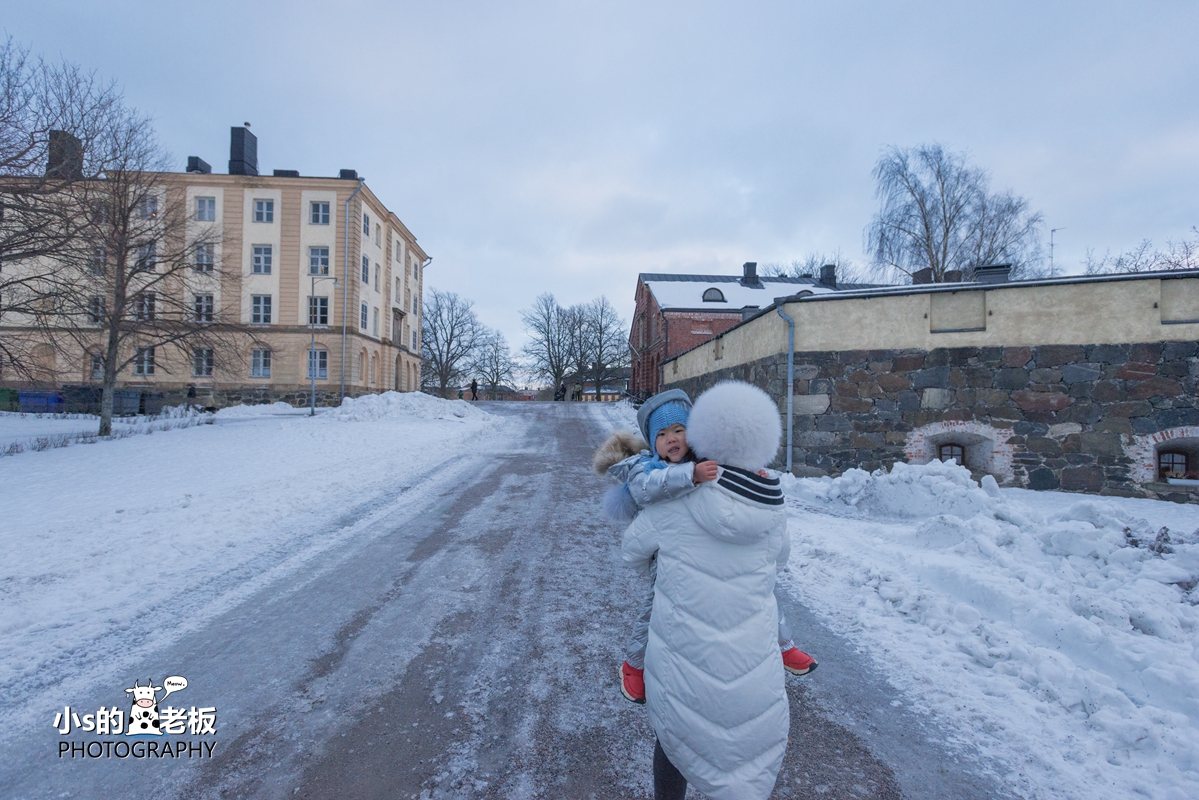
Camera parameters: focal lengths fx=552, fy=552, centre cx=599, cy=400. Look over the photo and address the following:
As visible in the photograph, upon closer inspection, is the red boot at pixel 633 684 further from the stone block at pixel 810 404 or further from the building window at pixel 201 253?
the building window at pixel 201 253

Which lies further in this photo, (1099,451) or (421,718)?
(1099,451)

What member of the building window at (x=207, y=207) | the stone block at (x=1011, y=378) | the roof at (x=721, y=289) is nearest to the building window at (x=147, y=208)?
the building window at (x=207, y=207)

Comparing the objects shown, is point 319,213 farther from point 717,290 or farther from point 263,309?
point 717,290

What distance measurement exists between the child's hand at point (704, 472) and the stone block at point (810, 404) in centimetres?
945

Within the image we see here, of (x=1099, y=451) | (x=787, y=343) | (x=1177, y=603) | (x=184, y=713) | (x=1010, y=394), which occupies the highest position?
(x=787, y=343)

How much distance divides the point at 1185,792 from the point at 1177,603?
78.5 inches

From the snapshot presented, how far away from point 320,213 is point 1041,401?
102ft

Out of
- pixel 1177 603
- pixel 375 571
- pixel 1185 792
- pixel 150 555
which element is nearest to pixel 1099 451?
pixel 1177 603

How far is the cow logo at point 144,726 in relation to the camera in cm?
253

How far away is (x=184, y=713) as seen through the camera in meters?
2.79

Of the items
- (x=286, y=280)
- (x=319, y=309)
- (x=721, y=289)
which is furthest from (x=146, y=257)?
(x=721, y=289)

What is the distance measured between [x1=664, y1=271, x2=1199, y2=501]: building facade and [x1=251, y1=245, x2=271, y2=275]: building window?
27823 millimetres

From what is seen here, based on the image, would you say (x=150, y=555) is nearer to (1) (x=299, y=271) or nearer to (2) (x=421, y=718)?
(2) (x=421, y=718)

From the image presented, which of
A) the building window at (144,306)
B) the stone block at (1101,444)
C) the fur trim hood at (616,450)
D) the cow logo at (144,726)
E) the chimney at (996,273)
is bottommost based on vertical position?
the cow logo at (144,726)
